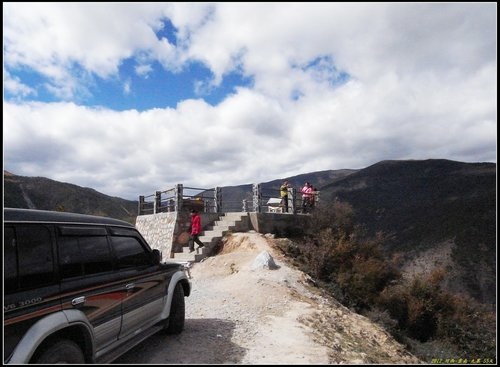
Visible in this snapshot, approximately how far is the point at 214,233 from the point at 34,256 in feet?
45.7

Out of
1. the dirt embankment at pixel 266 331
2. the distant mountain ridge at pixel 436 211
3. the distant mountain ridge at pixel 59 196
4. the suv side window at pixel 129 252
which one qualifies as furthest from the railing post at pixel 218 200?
the distant mountain ridge at pixel 59 196

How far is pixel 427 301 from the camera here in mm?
14547

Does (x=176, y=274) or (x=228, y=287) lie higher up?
(x=176, y=274)

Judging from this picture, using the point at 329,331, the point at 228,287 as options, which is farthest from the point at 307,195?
the point at 329,331

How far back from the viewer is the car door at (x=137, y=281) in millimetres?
5121

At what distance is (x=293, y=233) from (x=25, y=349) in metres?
17.3

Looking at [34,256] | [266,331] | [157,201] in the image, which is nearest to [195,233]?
[157,201]

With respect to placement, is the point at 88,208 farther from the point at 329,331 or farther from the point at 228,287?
the point at 329,331

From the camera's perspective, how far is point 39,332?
3.50 meters

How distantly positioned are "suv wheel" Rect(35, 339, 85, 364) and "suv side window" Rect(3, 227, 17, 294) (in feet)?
2.28

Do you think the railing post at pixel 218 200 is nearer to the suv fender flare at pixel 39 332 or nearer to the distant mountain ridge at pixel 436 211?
the distant mountain ridge at pixel 436 211

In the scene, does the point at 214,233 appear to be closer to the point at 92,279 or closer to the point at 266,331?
the point at 266,331

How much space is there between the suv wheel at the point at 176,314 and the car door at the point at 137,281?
0.58 metres

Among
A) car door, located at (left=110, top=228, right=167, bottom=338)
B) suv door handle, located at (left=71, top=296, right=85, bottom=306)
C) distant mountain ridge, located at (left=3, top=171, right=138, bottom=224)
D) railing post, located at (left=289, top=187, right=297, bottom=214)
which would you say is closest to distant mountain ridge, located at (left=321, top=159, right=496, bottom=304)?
railing post, located at (left=289, top=187, right=297, bottom=214)
